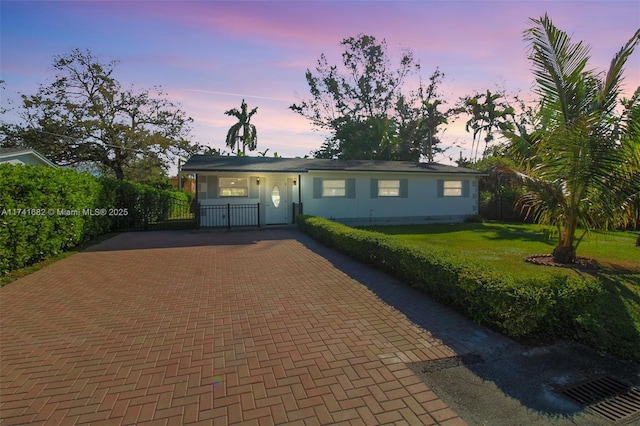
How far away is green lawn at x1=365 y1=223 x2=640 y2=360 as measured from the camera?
11.5 ft

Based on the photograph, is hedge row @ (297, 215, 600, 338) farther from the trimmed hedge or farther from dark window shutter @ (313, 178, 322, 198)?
dark window shutter @ (313, 178, 322, 198)

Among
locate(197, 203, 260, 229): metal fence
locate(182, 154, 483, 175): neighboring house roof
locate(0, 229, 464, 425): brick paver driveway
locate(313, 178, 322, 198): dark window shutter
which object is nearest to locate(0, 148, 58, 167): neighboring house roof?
locate(182, 154, 483, 175): neighboring house roof

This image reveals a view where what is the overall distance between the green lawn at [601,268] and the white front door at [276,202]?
536cm

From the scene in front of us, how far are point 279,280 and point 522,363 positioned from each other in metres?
3.99

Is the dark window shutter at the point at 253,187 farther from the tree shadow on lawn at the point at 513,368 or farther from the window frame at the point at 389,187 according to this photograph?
the tree shadow on lawn at the point at 513,368

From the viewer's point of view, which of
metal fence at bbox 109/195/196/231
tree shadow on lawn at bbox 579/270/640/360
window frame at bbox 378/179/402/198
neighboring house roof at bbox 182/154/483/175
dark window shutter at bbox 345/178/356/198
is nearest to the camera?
tree shadow on lawn at bbox 579/270/640/360

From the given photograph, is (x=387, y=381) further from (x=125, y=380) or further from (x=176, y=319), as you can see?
(x=176, y=319)

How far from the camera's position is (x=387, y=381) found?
9.19 ft

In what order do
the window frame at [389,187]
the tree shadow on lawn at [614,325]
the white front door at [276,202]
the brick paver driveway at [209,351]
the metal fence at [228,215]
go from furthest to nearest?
the window frame at [389,187], the white front door at [276,202], the metal fence at [228,215], the tree shadow on lawn at [614,325], the brick paver driveway at [209,351]

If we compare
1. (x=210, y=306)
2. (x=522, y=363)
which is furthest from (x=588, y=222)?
(x=210, y=306)

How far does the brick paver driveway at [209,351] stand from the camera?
2418mm

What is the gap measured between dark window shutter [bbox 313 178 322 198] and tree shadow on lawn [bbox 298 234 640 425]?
10782mm

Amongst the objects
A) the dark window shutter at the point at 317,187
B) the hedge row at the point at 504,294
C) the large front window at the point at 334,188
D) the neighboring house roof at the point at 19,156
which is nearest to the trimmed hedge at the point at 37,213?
the neighboring house roof at the point at 19,156

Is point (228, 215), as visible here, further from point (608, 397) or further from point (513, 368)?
point (608, 397)
